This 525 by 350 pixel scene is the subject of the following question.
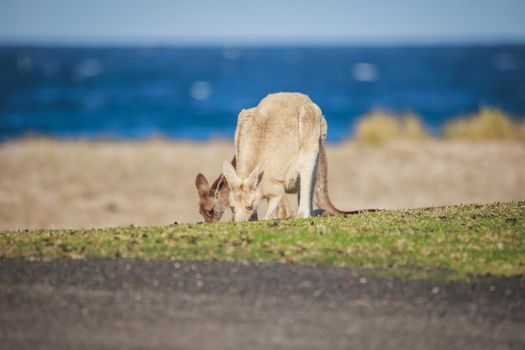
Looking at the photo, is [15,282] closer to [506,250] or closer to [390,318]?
[390,318]

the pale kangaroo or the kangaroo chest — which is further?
the kangaroo chest

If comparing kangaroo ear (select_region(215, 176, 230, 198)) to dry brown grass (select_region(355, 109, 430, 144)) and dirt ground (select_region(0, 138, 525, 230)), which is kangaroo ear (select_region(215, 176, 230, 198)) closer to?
dirt ground (select_region(0, 138, 525, 230))

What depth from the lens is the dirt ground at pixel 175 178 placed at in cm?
2050

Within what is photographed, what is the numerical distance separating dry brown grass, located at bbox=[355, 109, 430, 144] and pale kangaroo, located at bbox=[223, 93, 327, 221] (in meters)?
16.6

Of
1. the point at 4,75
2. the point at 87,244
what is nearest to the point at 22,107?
the point at 4,75

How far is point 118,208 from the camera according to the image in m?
20.8

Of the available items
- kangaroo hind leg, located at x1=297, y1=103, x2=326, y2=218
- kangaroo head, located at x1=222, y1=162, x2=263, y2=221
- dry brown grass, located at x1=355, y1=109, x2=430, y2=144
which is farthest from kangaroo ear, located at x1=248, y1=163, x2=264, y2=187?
dry brown grass, located at x1=355, y1=109, x2=430, y2=144

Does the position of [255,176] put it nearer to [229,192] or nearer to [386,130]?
[229,192]

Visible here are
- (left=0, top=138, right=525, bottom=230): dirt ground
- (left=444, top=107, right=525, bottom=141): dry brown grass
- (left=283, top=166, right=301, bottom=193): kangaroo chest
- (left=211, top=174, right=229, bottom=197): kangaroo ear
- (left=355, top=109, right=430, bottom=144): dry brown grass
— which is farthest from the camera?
Result: (left=355, top=109, right=430, bottom=144): dry brown grass

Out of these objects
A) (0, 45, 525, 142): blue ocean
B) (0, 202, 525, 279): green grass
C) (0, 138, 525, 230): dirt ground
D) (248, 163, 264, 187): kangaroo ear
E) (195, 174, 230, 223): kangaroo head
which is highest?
(0, 45, 525, 142): blue ocean

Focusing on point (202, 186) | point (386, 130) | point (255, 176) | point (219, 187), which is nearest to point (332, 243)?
point (255, 176)

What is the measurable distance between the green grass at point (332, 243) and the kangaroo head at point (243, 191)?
0.95 ft

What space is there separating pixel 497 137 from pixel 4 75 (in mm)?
70420

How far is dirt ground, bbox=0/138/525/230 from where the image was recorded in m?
20.5
